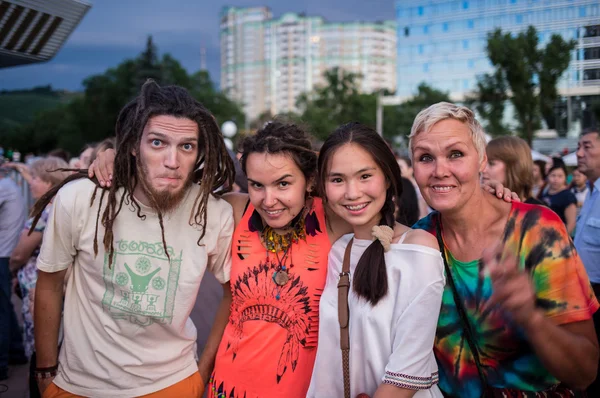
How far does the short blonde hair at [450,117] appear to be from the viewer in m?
2.18

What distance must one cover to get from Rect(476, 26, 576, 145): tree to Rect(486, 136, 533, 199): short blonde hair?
21.0m

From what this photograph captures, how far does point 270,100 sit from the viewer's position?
128500 mm

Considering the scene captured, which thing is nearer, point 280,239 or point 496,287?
point 496,287

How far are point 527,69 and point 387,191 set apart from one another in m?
23.9

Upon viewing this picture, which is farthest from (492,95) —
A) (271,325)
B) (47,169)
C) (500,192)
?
(271,325)

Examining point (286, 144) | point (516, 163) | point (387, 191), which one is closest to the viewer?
point (387, 191)

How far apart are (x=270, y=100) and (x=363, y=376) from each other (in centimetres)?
12950

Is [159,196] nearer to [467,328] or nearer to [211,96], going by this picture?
[467,328]

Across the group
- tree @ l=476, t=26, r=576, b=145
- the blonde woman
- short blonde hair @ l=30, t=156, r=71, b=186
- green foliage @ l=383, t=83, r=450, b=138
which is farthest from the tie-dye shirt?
green foliage @ l=383, t=83, r=450, b=138

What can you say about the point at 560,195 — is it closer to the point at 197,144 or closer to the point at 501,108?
the point at 197,144

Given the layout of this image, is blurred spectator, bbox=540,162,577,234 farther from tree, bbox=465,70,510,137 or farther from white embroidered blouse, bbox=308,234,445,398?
tree, bbox=465,70,510,137

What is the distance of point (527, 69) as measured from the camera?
2302cm

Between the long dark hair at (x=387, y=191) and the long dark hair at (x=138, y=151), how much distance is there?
0.59 m

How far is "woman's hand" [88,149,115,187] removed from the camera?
2.32m
